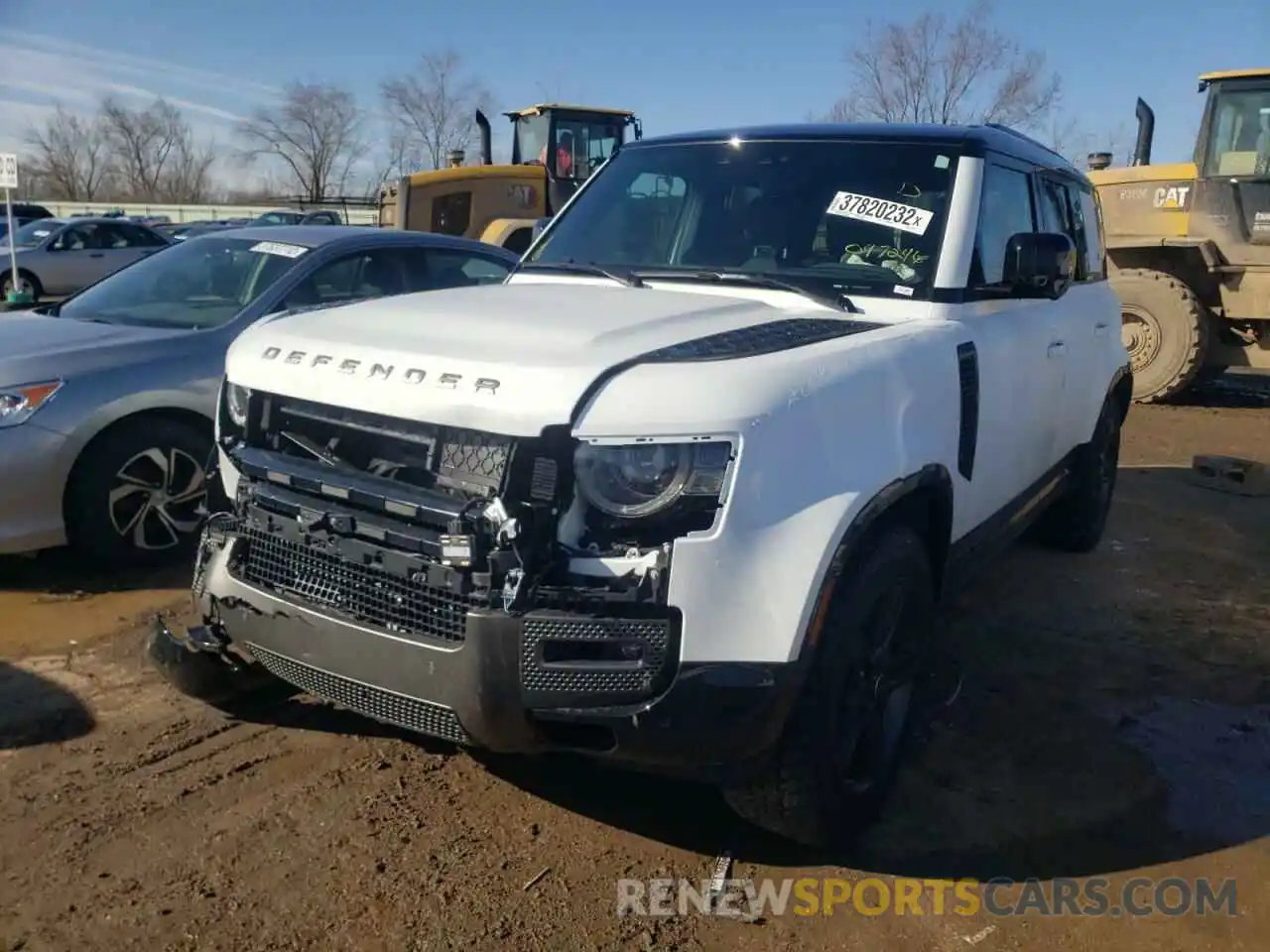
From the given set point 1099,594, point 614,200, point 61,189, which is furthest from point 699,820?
point 61,189

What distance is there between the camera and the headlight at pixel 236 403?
2936mm

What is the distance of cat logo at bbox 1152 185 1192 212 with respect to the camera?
10648 mm

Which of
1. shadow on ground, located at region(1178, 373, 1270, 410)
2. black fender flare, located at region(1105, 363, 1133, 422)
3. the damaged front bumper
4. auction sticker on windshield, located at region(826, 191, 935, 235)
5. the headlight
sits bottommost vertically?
shadow on ground, located at region(1178, 373, 1270, 410)

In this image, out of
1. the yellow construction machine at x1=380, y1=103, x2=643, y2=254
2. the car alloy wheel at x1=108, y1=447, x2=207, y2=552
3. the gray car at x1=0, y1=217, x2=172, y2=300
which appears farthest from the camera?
the gray car at x1=0, y1=217, x2=172, y2=300

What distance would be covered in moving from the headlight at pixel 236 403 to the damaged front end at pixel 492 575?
1.36 ft

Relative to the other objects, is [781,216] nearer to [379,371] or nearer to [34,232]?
[379,371]

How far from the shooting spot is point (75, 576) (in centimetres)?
487

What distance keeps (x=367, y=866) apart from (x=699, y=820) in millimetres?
950

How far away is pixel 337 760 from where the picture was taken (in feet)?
10.9

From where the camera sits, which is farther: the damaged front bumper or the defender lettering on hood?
the defender lettering on hood

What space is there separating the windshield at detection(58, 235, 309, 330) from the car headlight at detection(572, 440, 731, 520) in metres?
3.60

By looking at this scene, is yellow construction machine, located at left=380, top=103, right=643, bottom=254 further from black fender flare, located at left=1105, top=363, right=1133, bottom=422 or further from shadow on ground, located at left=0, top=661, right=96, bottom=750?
shadow on ground, located at left=0, top=661, right=96, bottom=750

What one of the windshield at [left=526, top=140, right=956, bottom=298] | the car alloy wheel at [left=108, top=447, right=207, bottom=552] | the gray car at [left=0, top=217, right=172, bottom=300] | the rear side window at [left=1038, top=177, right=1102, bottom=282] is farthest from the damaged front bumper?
the gray car at [left=0, top=217, right=172, bottom=300]

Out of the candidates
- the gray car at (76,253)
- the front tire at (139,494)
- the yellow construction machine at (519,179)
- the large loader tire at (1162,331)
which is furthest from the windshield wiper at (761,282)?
the gray car at (76,253)
